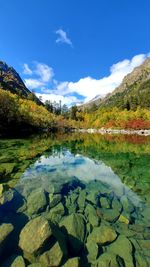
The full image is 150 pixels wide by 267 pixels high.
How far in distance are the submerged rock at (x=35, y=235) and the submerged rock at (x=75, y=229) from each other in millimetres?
1028

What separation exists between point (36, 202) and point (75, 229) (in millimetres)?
2489

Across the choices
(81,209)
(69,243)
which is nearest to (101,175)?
(81,209)

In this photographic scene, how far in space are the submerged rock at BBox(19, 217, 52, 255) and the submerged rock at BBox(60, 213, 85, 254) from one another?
103cm

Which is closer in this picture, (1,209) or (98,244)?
(98,244)

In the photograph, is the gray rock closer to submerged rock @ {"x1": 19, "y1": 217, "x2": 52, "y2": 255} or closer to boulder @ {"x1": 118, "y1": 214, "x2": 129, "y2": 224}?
submerged rock @ {"x1": 19, "y1": 217, "x2": 52, "y2": 255}

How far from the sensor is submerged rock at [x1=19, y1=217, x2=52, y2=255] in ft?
18.8

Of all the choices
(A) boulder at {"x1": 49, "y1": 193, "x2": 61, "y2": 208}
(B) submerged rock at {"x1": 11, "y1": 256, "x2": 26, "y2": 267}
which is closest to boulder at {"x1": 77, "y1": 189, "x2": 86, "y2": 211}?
(A) boulder at {"x1": 49, "y1": 193, "x2": 61, "y2": 208}

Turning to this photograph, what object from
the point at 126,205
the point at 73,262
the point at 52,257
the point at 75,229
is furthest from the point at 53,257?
the point at 126,205

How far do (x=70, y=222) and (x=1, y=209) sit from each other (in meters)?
A: 2.83

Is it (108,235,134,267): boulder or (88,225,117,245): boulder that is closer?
(108,235,134,267): boulder

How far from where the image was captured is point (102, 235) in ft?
22.7

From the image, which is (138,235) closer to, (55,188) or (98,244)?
(98,244)

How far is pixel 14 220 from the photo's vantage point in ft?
Answer: 25.0

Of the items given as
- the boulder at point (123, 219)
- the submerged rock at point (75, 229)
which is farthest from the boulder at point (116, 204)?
the submerged rock at point (75, 229)
